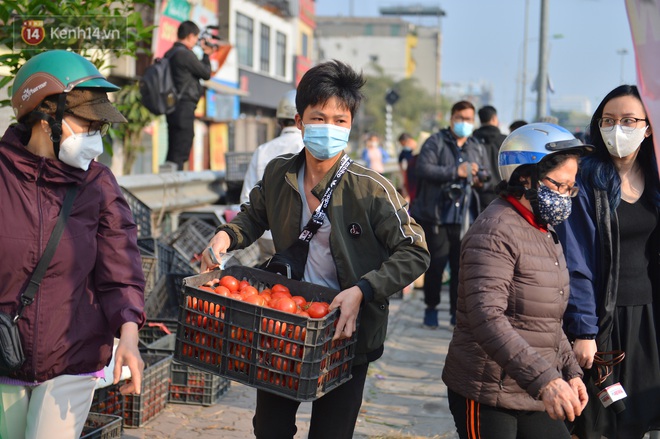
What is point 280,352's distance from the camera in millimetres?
3395

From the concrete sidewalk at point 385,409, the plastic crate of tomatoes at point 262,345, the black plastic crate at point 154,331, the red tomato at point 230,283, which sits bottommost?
the concrete sidewalk at point 385,409

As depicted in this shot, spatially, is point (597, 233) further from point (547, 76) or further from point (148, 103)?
point (547, 76)

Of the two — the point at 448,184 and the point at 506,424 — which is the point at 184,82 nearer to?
the point at 448,184

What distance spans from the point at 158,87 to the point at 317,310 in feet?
24.3

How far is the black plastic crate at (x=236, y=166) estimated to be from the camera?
12094 millimetres

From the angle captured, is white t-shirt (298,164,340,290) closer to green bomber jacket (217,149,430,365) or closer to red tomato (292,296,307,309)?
green bomber jacket (217,149,430,365)

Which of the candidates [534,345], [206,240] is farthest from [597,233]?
[206,240]

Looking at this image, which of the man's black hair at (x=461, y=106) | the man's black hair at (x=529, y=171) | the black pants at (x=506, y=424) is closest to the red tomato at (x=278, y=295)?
the black pants at (x=506, y=424)

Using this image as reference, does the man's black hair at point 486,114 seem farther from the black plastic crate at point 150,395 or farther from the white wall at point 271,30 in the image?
the white wall at point 271,30

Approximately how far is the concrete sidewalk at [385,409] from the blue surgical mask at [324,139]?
2.69 m

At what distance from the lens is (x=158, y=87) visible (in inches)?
411

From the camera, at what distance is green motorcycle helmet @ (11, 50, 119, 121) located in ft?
10.8

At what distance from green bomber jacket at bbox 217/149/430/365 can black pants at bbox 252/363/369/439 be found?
0.13m

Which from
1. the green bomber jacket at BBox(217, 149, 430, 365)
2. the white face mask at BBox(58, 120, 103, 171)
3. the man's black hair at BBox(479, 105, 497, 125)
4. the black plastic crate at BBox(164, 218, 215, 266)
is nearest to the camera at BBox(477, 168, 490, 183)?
the man's black hair at BBox(479, 105, 497, 125)
